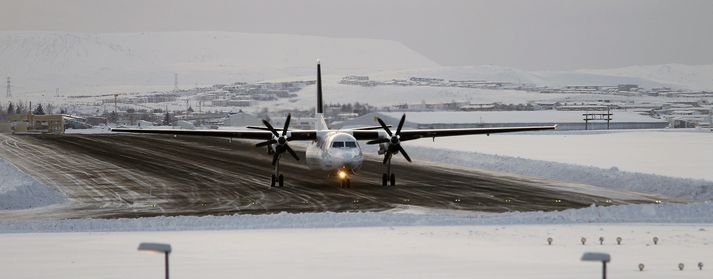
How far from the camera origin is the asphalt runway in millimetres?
41188

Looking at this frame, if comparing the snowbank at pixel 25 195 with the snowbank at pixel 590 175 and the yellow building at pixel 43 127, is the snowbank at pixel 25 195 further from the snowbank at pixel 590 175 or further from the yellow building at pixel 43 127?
the yellow building at pixel 43 127

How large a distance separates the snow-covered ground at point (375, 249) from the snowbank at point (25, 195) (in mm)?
11722

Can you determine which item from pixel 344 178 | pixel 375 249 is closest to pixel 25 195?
pixel 344 178

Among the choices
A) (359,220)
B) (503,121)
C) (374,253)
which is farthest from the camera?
(503,121)

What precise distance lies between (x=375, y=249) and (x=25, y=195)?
79.6ft

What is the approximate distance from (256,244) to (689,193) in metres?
25.0

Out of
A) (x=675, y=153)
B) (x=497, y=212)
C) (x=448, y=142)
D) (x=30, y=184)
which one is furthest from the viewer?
(x=448, y=142)

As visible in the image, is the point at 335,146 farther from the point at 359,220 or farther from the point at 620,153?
the point at 620,153

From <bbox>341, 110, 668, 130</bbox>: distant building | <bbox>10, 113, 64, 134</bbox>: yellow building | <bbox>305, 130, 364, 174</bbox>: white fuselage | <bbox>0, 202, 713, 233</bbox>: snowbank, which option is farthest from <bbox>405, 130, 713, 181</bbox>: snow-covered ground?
<bbox>10, 113, 64, 134</bbox>: yellow building

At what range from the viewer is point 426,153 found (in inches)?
3123

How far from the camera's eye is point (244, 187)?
5059 centimetres

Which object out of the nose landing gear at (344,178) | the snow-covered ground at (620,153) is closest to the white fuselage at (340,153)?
the nose landing gear at (344,178)

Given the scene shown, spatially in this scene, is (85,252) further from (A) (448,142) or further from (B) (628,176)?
(A) (448,142)

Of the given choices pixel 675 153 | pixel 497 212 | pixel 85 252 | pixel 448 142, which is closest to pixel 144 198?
pixel 497 212
